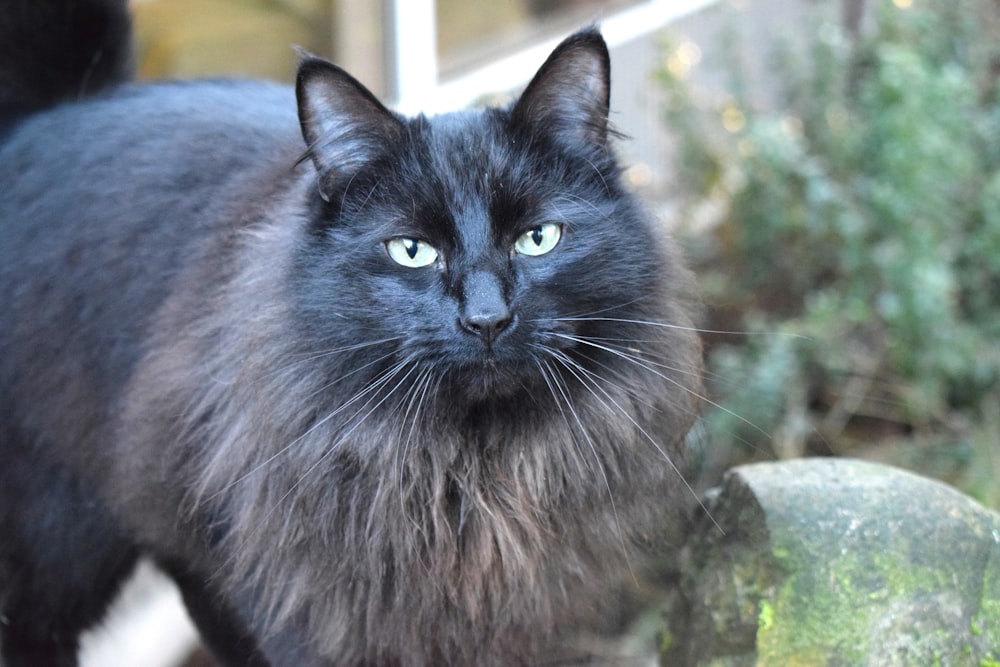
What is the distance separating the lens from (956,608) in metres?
1.78

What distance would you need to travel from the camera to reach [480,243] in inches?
63.2

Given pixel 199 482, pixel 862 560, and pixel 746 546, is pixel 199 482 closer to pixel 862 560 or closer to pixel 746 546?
pixel 746 546

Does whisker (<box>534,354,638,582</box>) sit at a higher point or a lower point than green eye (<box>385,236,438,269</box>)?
lower

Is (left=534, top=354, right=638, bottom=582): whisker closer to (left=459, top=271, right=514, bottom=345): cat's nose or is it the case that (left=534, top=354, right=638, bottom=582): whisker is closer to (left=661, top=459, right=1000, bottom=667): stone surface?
(left=459, top=271, right=514, bottom=345): cat's nose

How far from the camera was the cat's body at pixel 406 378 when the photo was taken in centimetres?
163

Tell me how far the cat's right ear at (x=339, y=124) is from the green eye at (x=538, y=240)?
0.27 meters

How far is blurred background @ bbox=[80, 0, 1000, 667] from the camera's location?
126 inches

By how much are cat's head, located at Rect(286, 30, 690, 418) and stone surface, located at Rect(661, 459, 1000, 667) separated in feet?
1.51

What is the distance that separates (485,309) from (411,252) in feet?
0.67

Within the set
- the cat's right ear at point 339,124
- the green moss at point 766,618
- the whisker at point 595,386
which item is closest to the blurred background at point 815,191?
the green moss at point 766,618

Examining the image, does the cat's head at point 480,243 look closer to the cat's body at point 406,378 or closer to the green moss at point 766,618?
the cat's body at point 406,378

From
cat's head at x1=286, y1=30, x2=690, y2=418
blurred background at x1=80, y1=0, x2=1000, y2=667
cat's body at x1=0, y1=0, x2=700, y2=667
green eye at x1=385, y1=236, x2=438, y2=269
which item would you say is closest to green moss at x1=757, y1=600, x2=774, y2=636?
cat's body at x1=0, y1=0, x2=700, y2=667

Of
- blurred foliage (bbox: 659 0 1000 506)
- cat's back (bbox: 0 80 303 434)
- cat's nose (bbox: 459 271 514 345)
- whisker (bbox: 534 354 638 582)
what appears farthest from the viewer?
blurred foliage (bbox: 659 0 1000 506)

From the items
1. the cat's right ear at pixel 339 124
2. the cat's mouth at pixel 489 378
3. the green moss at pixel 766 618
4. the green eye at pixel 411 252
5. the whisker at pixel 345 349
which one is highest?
the cat's right ear at pixel 339 124
